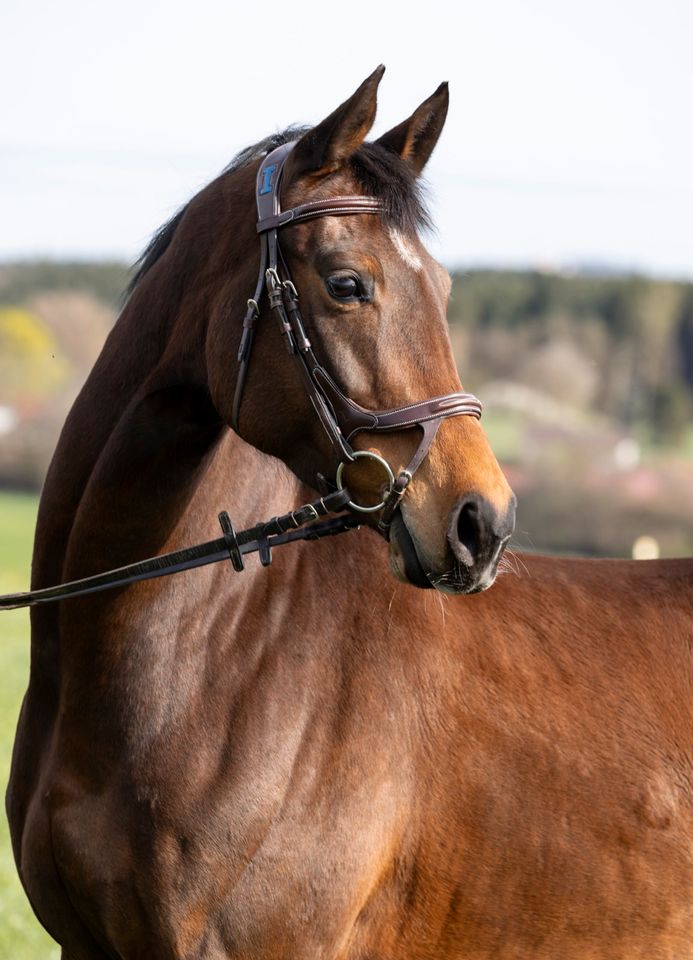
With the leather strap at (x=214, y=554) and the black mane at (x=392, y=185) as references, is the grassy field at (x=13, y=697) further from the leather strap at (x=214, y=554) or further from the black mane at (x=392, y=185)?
the black mane at (x=392, y=185)

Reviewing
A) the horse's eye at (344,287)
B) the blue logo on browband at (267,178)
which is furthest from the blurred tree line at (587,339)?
the horse's eye at (344,287)

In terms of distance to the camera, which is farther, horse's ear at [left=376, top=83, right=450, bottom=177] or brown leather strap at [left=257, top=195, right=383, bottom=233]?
horse's ear at [left=376, top=83, right=450, bottom=177]

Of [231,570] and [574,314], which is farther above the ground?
[231,570]

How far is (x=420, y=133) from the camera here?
354 cm

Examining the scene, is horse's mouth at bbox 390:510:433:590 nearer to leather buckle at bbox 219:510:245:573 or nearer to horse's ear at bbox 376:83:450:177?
leather buckle at bbox 219:510:245:573

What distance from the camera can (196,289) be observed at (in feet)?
11.4

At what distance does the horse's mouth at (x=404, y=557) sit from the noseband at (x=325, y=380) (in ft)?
0.12

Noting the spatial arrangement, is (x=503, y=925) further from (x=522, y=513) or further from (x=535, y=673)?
(x=522, y=513)

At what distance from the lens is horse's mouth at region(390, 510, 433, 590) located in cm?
301

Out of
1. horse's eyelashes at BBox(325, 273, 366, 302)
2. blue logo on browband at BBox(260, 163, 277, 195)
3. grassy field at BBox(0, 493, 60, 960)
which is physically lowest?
grassy field at BBox(0, 493, 60, 960)

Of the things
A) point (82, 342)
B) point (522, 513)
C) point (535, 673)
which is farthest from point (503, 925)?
point (82, 342)

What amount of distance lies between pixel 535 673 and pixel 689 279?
4264 cm

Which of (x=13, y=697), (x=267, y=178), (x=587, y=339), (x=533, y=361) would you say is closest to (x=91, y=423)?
(x=267, y=178)

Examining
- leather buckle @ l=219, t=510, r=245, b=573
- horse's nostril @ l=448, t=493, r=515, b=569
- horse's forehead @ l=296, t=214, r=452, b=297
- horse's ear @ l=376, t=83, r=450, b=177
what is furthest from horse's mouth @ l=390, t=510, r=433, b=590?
horse's ear @ l=376, t=83, r=450, b=177
